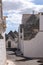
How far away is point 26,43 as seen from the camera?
30156 mm

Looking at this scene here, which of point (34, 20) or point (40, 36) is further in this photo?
point (34, 20)

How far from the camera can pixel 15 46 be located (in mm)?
45938

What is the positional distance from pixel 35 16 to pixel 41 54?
9.78 metres

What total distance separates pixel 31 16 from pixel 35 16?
0.90 m

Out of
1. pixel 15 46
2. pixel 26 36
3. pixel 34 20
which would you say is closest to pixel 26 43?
pixel 26 36

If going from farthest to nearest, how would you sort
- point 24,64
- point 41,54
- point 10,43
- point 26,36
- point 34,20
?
point 10,43, point 34,20, point 26,36, point 41,54, point 24,64

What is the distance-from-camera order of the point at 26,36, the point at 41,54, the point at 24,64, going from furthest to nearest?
the point at 26,36 < the point at 41,54 < the point at 24,64

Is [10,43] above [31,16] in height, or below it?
below

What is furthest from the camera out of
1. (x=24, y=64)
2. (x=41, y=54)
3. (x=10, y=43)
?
(x=10, y=43)

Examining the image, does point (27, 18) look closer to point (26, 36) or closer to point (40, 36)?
point (26, 36)

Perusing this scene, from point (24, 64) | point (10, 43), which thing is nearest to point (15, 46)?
point (10, 43)

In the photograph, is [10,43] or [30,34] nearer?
[30,34]

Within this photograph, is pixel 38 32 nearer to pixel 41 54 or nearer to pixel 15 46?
pixel 41 54

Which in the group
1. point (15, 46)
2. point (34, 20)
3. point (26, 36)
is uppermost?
point (34, 20)
